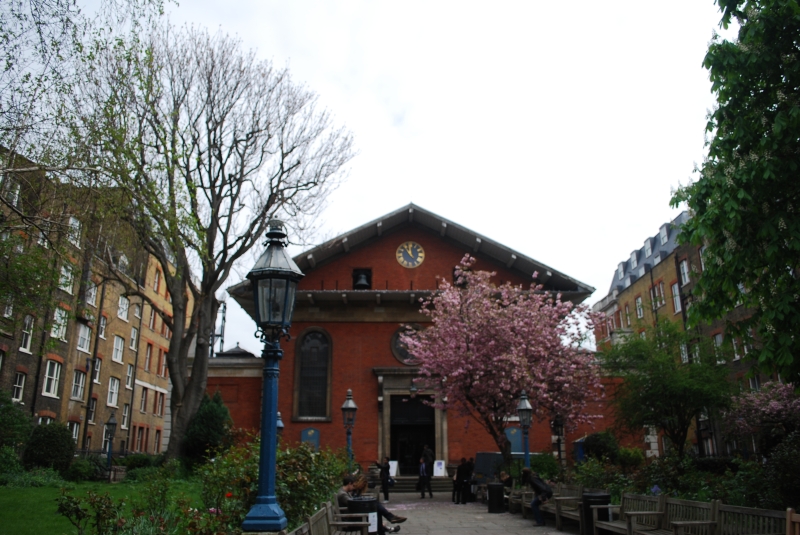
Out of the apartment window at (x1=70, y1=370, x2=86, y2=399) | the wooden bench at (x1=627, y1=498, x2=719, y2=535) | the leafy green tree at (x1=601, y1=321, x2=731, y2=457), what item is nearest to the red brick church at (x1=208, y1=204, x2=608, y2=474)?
the leafy green tree at (x1=601, y1=321, x2=731, y2=457)

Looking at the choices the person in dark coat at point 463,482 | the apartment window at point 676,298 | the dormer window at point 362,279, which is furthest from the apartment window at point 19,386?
the apartment window at point 676,298

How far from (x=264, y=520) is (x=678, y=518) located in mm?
6187

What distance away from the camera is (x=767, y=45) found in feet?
35.8

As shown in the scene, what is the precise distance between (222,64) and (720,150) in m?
16.8

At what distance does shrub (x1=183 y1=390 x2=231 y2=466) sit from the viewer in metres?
22.7

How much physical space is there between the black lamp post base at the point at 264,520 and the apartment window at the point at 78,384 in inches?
1289

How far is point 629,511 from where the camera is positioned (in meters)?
10.1

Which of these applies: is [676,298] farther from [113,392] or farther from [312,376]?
[113,392]

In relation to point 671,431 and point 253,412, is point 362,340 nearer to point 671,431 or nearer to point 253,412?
point 253,412

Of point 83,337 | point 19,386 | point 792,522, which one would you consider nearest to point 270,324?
point 792,522

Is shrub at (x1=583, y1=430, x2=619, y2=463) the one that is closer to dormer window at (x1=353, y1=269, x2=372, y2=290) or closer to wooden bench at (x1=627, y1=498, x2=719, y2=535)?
dormer window at (x1=353, y1=269, x2=372, y2=290)

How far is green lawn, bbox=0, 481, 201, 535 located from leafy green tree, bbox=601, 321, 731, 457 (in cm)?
1888

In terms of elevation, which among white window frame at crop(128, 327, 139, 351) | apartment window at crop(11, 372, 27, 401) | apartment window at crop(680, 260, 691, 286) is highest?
apartment window at crop(680, 260, 691, 286)

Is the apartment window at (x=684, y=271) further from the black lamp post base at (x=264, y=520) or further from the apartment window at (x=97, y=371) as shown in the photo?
the black lamp post base at (x=264, y=520)
